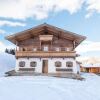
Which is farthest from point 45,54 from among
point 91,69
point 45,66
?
point 91,69

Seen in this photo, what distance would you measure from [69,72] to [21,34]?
9.65 meters

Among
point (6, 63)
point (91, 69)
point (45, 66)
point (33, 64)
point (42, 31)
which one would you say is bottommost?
point (91, 69)

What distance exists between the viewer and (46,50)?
1443 inches

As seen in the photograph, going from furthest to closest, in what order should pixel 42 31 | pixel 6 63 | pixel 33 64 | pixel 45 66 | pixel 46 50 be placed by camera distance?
pixel 6 63, pixel 42 31, pixel 46 50, pixel 45 66, pixel 33 64

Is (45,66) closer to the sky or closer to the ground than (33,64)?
closer to the ground

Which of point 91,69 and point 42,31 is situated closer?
point 42,31

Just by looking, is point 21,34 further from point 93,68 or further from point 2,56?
point 93,68

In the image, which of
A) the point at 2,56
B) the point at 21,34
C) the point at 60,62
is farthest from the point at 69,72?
the point at 2,56

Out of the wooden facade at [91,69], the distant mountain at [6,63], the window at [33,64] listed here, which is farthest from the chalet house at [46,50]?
the wooden facade at [91,69]

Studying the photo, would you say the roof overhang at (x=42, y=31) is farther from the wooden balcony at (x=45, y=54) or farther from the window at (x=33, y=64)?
the window at (x=33, y=64)

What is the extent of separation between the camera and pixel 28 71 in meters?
35.0

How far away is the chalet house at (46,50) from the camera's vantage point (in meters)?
35.0

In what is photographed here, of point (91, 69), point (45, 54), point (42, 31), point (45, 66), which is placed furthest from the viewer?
point (91, 69)

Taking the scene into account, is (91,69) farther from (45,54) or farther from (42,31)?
(45,54)
